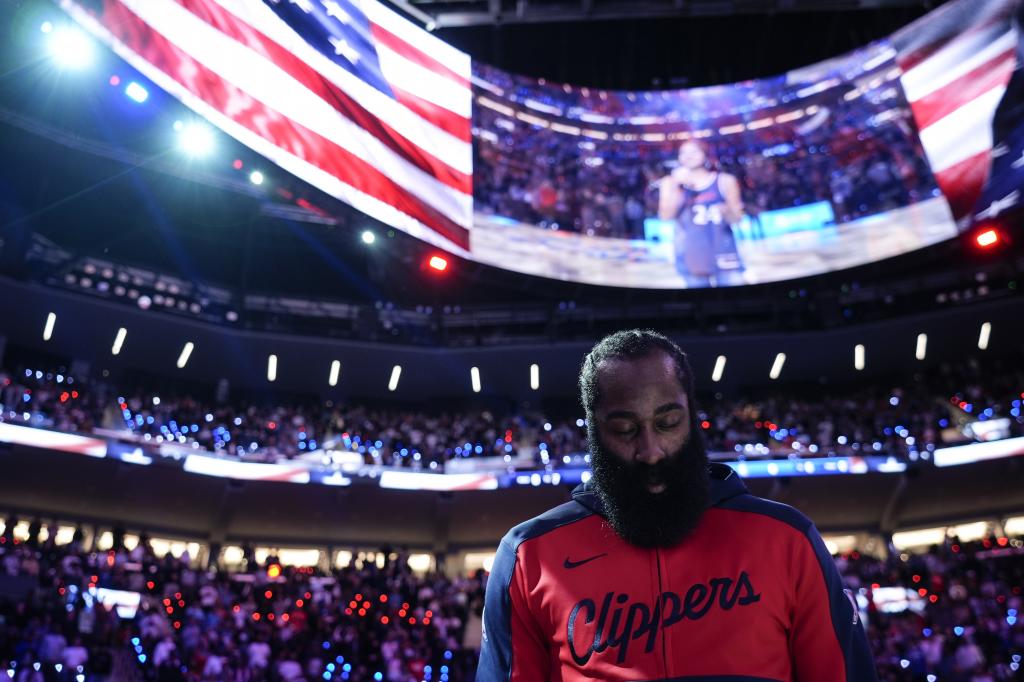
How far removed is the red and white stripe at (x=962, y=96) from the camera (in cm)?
2084

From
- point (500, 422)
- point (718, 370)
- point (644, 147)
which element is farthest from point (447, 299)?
point (718, 370)

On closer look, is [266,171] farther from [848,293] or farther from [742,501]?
[848,293]

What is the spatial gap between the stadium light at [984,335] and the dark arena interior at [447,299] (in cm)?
10

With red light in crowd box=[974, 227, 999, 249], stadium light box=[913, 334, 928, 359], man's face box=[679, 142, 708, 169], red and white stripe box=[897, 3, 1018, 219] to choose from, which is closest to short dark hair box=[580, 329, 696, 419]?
red and white stripe box=[897, 3, 1018, 219]

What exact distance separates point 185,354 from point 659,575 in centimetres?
2605

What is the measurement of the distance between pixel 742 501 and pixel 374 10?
1922 cm

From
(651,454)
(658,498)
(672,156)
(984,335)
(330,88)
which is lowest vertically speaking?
(658,498)

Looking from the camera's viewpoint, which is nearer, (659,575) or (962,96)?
(659,575)

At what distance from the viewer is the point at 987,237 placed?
74.0 ft

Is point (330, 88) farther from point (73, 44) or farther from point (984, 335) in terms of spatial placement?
point (984, 335)

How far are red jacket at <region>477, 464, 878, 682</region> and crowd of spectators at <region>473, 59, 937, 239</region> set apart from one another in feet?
66.5

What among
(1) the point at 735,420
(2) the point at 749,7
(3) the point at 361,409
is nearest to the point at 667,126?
(2) the point at 749,7

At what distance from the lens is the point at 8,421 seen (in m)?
18.8

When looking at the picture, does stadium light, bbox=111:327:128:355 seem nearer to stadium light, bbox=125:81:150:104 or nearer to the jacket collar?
stadium light, bbox=125:81:150:104
